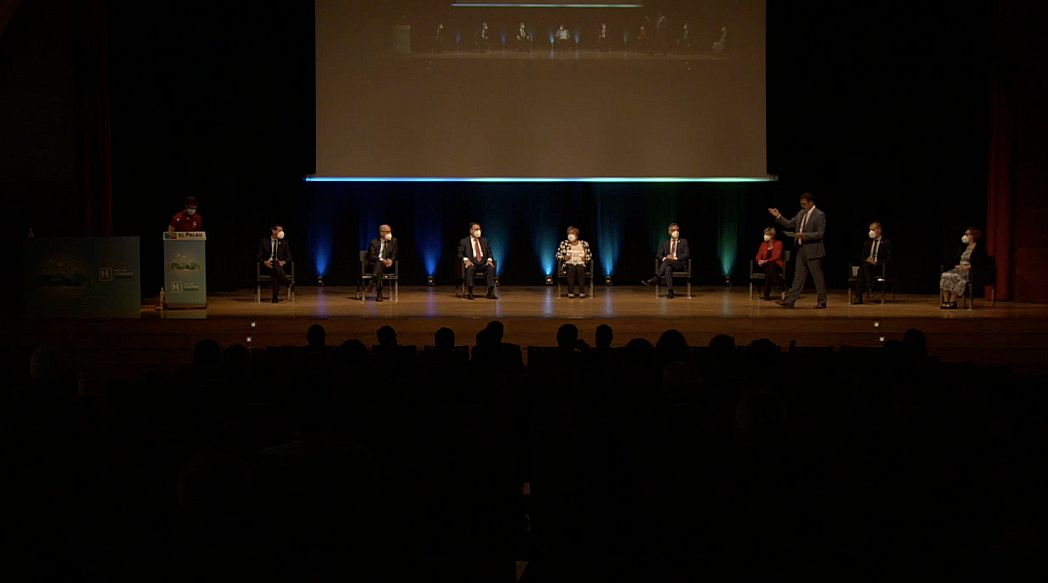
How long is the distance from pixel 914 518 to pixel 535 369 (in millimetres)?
2983

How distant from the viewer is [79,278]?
881cm

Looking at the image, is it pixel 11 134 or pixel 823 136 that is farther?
pixel 823 136

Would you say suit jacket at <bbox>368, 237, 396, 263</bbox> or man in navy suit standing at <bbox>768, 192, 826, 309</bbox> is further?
suit jacket at <bbox>368, 237, 396, 263</bbox>

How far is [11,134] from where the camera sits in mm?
10438

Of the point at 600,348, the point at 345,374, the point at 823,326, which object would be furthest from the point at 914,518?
the point at 823,326

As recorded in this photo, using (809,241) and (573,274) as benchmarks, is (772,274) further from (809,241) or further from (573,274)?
(573,274)

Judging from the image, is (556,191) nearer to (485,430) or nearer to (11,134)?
(11,134)

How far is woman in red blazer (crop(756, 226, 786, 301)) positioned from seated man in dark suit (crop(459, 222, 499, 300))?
3079 millimetres

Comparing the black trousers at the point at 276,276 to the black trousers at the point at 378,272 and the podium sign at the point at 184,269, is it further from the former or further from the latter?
the podium sign at the point at 184,269

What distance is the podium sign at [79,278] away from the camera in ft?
28.7

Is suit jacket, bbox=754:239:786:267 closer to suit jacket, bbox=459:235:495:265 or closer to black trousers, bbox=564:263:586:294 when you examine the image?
black trousers, bbox=564:263:586:294

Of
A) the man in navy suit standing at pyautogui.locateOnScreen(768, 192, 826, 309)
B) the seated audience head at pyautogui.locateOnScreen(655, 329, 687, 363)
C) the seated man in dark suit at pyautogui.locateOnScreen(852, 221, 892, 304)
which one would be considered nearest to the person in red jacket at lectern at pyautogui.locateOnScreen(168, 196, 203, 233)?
the man in navy suit standing at pyautogui.locateOnScreen(768, 192, 826, 309)

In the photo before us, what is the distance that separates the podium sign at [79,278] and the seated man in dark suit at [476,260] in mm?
4066

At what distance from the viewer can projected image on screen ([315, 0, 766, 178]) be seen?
40.8 ft
